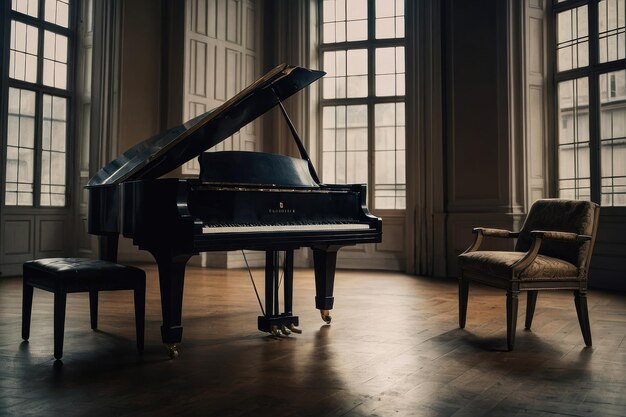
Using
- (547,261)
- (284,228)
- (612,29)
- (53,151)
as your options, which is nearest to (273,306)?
(284,228)

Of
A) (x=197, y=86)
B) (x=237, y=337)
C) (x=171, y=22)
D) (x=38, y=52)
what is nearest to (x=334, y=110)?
(x=197, y=86)

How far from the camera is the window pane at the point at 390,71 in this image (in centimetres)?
821

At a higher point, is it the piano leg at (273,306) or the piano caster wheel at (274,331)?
the piano leg at (273,306)

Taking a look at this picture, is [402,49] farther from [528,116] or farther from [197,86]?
[197,86]

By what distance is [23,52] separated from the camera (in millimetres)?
7582

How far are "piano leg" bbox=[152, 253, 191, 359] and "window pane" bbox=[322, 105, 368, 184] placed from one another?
17.5 feet

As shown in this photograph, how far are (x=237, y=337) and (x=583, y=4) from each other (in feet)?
17.6

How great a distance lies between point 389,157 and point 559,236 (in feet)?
15.8

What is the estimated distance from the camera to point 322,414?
2.24 meters

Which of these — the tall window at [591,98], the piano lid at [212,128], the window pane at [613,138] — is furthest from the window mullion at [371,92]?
the piano lid at [212,128]

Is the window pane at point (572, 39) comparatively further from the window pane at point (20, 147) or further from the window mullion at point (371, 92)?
the window pane at point (20, 147)

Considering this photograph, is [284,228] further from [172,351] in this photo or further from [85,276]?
[85,276]

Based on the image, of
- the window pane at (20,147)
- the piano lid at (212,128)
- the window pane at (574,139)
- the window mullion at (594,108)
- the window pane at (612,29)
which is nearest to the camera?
the piano lid at (212,128)

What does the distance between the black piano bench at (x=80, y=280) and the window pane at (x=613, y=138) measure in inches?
199
